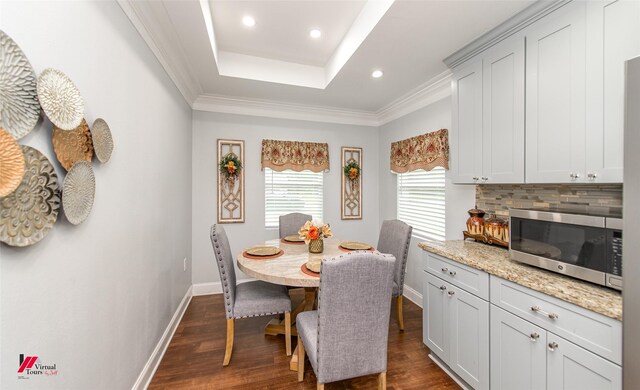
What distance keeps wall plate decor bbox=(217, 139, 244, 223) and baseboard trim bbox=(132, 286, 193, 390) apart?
47.1 inches

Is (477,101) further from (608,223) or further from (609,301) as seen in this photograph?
(609,301)

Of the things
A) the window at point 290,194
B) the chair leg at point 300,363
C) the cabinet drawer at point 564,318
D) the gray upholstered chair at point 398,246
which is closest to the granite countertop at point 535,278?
the cabinet drawer at point 564,318

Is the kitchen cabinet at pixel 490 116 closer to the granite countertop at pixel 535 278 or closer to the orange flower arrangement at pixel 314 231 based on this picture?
the granite countertop at pixel 535 278

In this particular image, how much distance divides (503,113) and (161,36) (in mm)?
2699

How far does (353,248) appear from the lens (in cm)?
260

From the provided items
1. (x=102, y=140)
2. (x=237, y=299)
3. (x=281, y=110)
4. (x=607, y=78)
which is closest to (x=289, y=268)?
(x=237, y=299)

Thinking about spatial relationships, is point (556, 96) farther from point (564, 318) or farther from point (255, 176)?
point (255, 176)

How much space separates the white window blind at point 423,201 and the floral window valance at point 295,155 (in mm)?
1195

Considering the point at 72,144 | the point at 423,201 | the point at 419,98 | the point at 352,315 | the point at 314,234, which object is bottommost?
the point at 352,315

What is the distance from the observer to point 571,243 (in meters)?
1.43

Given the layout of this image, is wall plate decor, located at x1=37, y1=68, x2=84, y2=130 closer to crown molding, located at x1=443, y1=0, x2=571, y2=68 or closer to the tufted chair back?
the tufted chair back

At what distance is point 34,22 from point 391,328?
10.6ft

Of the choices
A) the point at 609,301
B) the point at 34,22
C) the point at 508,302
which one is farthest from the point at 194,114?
the point at 609,301

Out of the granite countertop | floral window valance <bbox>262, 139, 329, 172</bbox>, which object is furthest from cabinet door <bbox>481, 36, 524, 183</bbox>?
floral window valance <bbox>262, 139, 329, 172</bbox>
